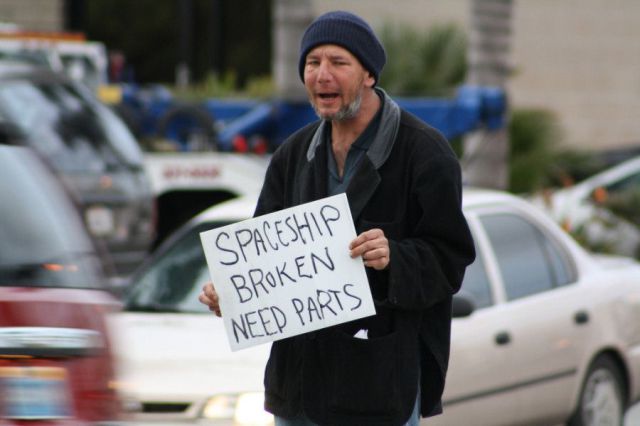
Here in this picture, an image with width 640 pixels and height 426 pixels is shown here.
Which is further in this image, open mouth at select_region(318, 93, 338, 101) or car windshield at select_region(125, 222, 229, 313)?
car windshield at select_region(125, 222, 229, 313)

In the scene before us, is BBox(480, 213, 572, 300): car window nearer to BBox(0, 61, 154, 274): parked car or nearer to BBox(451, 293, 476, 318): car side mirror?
BBox(451, 293, 476, 318): car side mirror

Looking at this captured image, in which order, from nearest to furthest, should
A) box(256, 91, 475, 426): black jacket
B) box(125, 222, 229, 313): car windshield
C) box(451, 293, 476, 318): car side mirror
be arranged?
box(256, 91, 475, 426): black jacket < box(451, 293, 476, 318): car side mirror < box(125, 222, 229, 313): car windshield

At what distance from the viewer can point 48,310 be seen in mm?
4137

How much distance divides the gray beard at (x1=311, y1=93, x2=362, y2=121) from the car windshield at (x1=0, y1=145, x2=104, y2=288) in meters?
0.87

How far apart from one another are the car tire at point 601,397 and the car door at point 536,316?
147mm

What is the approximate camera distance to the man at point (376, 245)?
161 inches

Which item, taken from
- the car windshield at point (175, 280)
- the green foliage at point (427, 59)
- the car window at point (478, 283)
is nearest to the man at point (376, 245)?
the car windshield at point (175, 280)

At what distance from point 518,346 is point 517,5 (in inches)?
881

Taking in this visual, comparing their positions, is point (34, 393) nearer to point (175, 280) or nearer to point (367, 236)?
point (367, 236)

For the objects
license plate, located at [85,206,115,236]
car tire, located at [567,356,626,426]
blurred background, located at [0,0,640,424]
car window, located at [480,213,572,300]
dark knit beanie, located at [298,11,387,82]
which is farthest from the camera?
license plate, located at [85,206,115,236]

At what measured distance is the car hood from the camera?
596cm

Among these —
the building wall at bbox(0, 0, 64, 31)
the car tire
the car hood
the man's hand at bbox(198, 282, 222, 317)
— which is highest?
the man's hand at bbox(198, 282, 222, 317)

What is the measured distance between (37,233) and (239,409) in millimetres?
1754

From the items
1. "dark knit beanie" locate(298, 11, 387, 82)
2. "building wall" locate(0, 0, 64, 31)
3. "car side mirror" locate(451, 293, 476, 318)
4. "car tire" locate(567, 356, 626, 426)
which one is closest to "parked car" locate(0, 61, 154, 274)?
"car tire" locate(567, 356, 626, 426)
